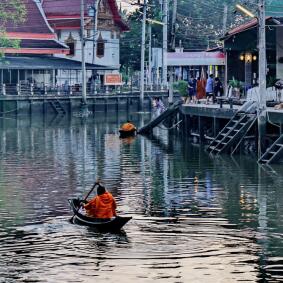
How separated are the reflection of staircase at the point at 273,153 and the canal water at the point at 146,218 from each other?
0.67 meters

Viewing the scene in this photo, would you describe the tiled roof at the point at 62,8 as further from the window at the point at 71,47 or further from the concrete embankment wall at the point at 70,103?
the concrete embankment wall at the point at 70,103

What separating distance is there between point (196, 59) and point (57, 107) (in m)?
28.9

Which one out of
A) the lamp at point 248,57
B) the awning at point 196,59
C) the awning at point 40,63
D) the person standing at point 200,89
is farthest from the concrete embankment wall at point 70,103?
the lamp at point 248,57

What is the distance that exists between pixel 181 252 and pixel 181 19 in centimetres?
9059

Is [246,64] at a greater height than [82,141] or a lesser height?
greater

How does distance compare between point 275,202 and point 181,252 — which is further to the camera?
point 275,202

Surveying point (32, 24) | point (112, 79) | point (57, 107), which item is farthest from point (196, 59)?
point (32, 24)

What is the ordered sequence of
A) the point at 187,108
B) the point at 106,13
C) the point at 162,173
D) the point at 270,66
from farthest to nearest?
the point at 106,13 < the point at 187,108 < the point at 270,66 < the point at 162,173

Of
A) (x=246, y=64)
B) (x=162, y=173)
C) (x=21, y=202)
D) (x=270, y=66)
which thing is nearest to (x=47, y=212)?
(x=21, y=202)

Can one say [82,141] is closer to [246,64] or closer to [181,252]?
[246,64]

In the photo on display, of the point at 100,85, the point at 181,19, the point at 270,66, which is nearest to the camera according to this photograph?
the point at 270,66

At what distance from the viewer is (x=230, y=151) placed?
46.0 m

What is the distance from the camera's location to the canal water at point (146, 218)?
2186 cm

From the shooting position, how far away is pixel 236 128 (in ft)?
149
